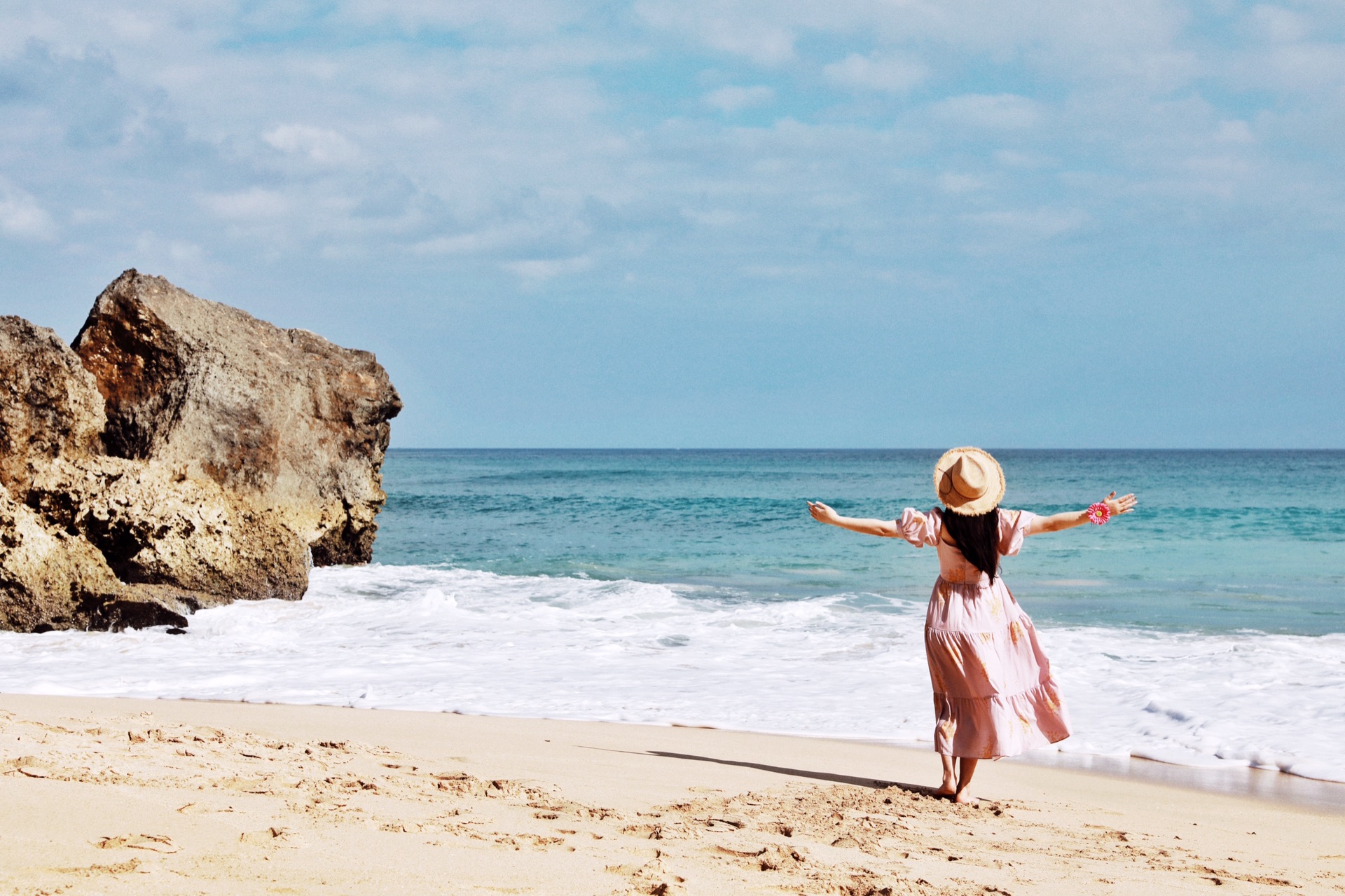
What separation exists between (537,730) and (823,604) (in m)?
6.42

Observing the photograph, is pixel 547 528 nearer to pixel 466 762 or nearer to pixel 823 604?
pixel 823 604

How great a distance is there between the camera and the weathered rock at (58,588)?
8695 millimetres

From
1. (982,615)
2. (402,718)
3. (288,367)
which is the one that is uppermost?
(288,367)

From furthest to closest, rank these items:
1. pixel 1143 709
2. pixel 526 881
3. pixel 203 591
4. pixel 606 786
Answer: pixel 203 591, pixel 1143 709, pixel 606 786, pixel 526 881

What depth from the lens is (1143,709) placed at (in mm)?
6883

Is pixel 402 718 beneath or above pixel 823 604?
beneath

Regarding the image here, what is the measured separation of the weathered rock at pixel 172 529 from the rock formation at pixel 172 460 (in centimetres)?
A: 1

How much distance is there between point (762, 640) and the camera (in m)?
9.63

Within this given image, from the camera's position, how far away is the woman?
4.61m

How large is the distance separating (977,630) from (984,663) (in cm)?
14

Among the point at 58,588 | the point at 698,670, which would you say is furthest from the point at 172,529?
the point at 698,670

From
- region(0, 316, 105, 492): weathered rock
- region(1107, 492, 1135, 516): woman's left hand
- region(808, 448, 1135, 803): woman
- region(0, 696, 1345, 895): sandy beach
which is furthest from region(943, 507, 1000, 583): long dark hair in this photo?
region(0, 316, 105, 492): weathered rock

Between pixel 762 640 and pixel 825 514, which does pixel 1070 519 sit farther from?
pixel 762 640

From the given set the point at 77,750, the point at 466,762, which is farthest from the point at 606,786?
the point at 77,750
